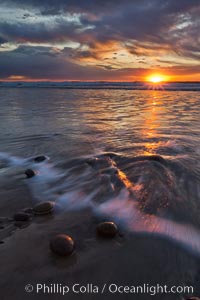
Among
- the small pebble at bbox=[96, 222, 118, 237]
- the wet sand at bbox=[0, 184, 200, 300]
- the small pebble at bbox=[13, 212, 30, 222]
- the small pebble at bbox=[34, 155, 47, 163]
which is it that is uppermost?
the small pebble at bbox=[96, 222, 118, 237]

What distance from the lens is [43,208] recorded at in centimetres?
314

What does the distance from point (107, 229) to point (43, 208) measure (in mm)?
897

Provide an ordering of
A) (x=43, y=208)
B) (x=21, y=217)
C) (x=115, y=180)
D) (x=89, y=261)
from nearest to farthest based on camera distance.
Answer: (x=89, y=261) → (x=21, y=217) → (x=43, y=208) → (x=115, y=180)

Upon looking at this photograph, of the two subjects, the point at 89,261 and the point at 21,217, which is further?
the point at 21,217

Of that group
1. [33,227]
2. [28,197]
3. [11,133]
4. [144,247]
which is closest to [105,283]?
[144,247]

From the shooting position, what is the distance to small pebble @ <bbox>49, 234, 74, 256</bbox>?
94.3 inches

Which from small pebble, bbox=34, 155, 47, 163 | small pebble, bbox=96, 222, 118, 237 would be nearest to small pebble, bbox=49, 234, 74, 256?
small pebble, bbox=96, 222, 118, 237

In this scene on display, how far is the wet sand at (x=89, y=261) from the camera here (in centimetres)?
212

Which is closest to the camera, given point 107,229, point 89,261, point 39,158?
A: point 89,261

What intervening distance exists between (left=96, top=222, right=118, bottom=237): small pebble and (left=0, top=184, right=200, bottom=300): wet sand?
0.20ft

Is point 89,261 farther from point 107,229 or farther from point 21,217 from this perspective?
point 21,217

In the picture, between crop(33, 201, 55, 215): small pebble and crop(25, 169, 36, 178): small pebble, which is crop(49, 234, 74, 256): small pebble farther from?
crop(25, 169, 36, 178): small pebble

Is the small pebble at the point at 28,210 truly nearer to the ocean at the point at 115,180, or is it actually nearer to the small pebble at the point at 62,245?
the ocean at the point at 115,180

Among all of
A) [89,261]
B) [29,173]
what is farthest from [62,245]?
[29,173]
